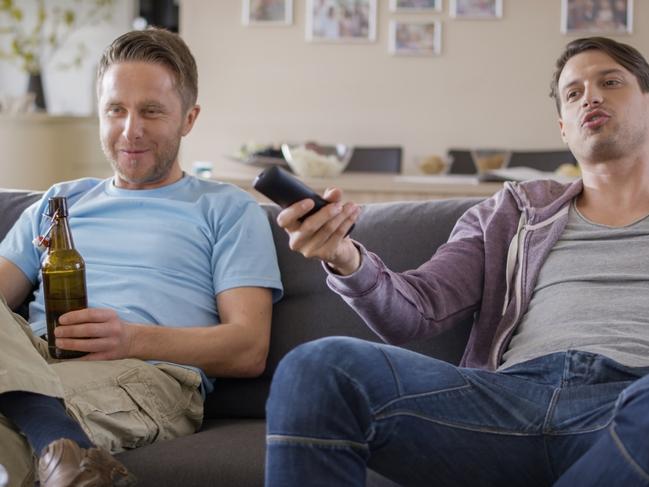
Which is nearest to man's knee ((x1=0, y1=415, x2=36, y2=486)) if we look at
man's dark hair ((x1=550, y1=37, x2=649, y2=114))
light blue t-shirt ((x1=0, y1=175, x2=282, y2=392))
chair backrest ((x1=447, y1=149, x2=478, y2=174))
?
light blue t-shirt ((x1=0, y1=175, x2=282, y2=392))

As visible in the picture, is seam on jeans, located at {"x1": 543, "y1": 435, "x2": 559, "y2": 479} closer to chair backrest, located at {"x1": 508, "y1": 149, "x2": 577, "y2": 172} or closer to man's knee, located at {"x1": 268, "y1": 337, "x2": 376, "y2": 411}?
man's knee, located at {"x1": 268, "y1": 337, "x2": 376, "y2": 411}

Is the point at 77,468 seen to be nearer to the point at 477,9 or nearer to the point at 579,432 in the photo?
the point at 579,432

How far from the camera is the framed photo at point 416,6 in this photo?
588 centimetres

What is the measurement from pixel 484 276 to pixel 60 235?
2.61 feet

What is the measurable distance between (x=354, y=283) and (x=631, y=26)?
4744 millimetres

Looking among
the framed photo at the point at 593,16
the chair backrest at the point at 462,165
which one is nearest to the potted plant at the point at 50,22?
the chair backrest at the point at 462,165

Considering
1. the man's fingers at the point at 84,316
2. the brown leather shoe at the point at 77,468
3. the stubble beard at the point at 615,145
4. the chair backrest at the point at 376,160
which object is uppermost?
the stubble beard at the point at 615,145

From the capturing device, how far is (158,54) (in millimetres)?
2102

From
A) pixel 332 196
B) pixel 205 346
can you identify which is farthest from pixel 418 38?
pixel 332 196

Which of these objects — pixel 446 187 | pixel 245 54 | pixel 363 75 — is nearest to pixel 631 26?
pixel 363 75

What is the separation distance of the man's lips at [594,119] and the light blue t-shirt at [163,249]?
2.22ft

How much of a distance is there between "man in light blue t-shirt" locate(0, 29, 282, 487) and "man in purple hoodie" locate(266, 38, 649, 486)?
361mm

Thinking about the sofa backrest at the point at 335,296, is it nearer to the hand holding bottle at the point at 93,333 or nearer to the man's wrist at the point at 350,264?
the hand holding bottle at the point at 93,333

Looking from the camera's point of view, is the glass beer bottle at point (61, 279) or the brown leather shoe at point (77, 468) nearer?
the brown leather shoe at point (77, 468)
